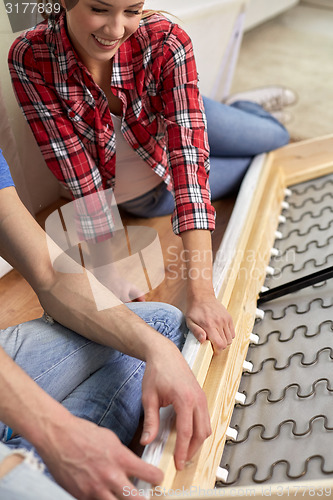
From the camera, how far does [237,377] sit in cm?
90

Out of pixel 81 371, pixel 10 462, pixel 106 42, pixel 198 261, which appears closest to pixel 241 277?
pixel 198 261

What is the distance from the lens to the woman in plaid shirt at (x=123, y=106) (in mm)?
896

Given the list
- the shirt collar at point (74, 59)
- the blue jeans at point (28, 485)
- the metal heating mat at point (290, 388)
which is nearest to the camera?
the blue jeans at point (28, 485)

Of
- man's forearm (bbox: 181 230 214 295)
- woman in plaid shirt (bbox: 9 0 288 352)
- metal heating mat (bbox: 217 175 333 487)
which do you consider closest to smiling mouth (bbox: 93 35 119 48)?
woman in plaid shirt (bbox: 9 0 288 352)

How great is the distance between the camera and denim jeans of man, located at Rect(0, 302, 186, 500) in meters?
0.78

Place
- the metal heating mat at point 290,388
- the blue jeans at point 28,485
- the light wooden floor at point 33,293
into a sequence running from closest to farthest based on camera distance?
the blue jeans at point 28,485 < the metal heating mat at point 290,388 < the light wooden floor at point 33,293

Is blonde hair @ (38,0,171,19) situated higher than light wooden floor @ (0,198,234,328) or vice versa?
A: blonde hair @ (38,0,171,19)

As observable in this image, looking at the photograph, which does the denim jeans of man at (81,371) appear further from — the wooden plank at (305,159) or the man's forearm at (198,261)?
the wooden plank at (305,159)

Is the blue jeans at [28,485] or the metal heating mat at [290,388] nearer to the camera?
the blue jeans at [28,485]

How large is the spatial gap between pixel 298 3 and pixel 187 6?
A: 199cm

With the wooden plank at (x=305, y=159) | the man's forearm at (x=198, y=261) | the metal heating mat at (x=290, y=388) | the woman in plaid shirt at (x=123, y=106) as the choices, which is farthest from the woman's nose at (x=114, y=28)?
the wooden plank at (x=305, y=159)

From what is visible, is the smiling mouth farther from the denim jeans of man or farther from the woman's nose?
the denim jeans of man

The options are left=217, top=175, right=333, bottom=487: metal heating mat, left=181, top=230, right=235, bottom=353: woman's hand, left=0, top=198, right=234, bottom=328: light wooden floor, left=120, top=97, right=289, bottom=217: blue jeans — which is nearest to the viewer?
left=217, top=175, right=333, bottom=487: metal heating mat

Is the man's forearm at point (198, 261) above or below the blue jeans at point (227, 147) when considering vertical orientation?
above
